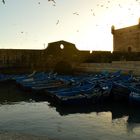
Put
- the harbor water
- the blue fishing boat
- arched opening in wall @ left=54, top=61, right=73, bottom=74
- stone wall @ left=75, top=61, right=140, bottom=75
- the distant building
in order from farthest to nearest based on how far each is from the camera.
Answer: the distant building → arched opening in wall @ left=54, top=61, right=73, bottom=74 → stone wall @ left=75, top=61, right=140, bottom=75 → the blue fishing boat → the harbor water

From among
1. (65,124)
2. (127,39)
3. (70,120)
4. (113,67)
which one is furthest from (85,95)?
(127,39)

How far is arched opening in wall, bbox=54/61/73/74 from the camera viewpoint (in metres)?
55.6

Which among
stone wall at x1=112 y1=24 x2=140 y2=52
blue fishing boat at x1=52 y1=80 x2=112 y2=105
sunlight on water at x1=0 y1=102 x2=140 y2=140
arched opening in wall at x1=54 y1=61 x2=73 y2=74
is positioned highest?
stone wall at x1=112 y1=24 x2=140 y2=52

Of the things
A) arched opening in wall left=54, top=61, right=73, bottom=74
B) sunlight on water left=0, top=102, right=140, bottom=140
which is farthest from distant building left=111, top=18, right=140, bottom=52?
sunlight on water left=0, top=102, right=140, bottom=140

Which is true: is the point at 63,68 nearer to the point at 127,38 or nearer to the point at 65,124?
the point at 127,38

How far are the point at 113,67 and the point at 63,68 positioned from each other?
12.5 meters

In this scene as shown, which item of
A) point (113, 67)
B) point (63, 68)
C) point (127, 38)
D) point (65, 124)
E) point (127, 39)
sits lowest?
point (65, 124)

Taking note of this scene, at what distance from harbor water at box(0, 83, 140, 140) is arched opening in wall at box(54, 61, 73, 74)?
1126 inches

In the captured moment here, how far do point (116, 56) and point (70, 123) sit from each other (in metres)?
37.8

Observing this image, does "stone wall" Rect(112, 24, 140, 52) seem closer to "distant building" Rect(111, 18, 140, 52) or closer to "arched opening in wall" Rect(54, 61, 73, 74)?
"distant building" Rect(111, 18, 140, 52)

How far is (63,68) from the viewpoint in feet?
184

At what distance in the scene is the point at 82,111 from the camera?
71.8 feet

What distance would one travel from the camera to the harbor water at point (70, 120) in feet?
51.6

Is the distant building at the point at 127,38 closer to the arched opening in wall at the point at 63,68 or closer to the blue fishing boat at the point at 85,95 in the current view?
the arched opening in wall at the point at 63,68
